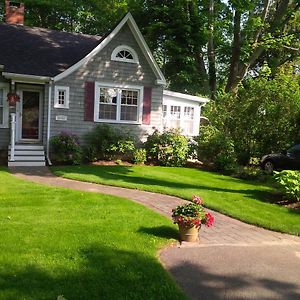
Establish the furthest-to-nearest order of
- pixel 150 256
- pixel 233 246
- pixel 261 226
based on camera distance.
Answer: pixel 261 226 < pixel 233 246 < pixel 150 256

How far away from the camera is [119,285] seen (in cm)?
474

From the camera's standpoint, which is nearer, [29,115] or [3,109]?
[3,109]

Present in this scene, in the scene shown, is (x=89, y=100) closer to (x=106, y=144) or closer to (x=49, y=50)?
(x=106, y=144)

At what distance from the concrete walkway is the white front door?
10.4 metres

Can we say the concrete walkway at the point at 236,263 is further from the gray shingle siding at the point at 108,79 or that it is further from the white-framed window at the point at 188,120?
→ the white-framed window at the point at 188,120


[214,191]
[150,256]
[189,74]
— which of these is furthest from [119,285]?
[189,74]

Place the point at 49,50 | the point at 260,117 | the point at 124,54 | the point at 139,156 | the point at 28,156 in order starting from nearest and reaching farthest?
the point at 28,156 < the point at 139,156 < the point at 260,117 < the point at 124,54 < the point at 49,50

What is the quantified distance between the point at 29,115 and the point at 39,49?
10.9 feet

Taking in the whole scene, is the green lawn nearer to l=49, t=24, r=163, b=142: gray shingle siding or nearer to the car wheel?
the car wheel

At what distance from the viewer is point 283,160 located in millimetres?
16578

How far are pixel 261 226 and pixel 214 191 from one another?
336 cm

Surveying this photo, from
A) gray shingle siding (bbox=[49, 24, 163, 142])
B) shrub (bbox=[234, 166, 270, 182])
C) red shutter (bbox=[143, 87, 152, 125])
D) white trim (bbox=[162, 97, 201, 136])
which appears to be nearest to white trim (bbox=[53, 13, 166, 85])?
gray shingle siding (bbox=[49, 24, 163, 142])

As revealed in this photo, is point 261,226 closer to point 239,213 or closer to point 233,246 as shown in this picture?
point 239,213

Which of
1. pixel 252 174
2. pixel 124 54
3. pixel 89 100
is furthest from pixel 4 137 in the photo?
pixel 252 174
